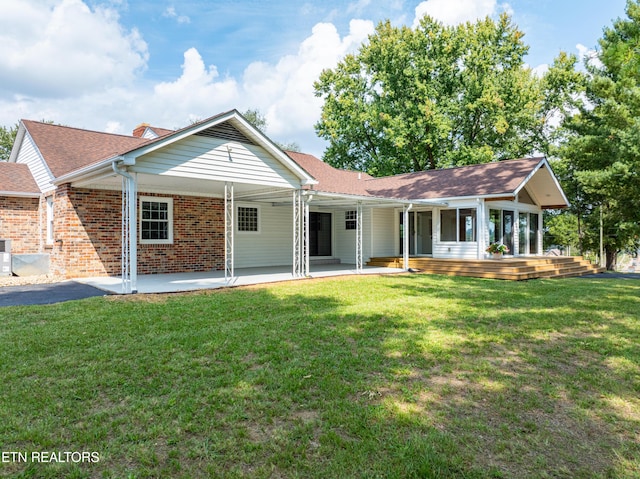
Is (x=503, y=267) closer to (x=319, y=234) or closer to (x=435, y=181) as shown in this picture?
(x=435, y=181)

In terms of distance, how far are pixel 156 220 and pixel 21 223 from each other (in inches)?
177

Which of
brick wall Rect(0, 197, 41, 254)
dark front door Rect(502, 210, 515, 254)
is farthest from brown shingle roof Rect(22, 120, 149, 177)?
dark front door Rect(502, 210, 515, 254)

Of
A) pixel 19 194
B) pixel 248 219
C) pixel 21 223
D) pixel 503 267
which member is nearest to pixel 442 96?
pixel 503 267

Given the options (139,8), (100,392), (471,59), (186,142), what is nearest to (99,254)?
(186,142)

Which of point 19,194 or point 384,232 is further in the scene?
point 384,232

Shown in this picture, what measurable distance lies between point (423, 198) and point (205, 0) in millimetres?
10701

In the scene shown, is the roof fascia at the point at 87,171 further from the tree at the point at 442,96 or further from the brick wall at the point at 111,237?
the tree at the point at 442,96

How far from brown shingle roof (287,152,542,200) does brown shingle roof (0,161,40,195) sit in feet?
31.5

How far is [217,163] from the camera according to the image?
10180mm

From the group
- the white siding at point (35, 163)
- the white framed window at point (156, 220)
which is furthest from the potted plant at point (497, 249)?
the white siding at point (35, 163)

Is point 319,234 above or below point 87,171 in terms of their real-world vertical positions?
below

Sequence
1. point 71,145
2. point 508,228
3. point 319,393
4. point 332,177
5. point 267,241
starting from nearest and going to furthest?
point 319,393
point 71,145
point 267,241
point 508,228
point 332,177

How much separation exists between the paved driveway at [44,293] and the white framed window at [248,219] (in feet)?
19.9

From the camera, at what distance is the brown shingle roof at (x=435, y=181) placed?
15.5 metres
